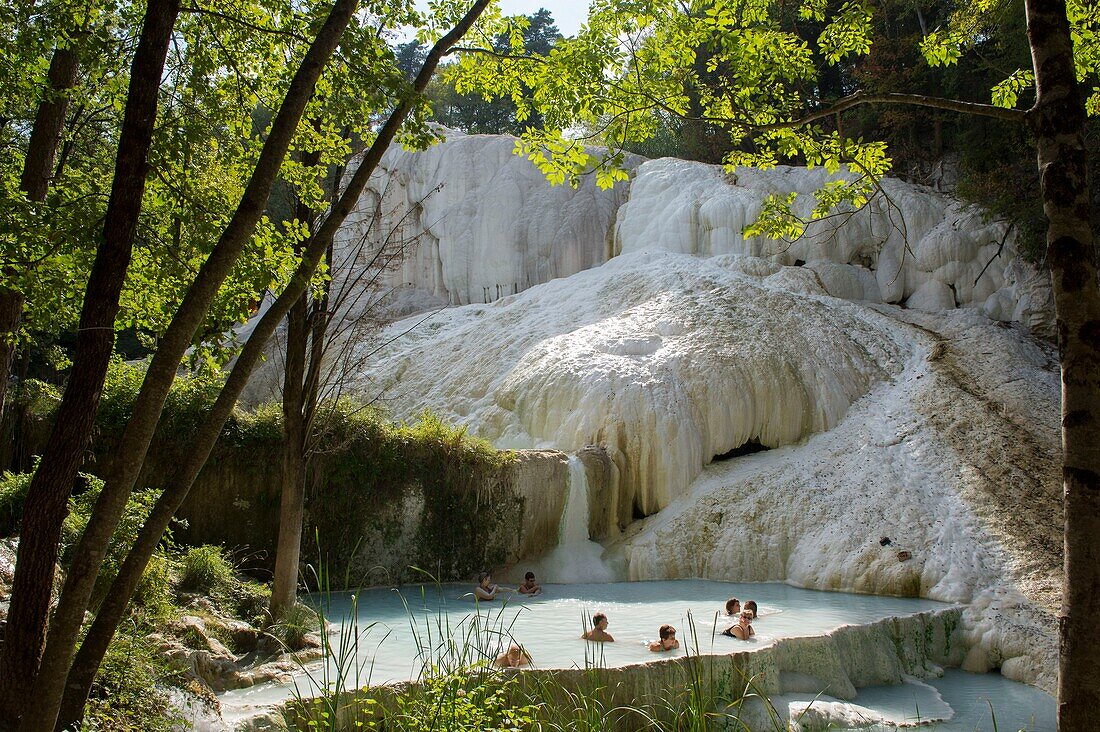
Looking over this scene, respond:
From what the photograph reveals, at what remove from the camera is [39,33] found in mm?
4742

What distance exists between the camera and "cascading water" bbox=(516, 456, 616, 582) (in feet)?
42.9

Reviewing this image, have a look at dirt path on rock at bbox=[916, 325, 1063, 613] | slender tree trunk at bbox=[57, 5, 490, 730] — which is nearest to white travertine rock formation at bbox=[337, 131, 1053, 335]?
dirt path on rock at bbox=[916, 325, 1063, 613]

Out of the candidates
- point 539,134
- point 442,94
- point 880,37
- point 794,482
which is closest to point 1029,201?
point 880,37

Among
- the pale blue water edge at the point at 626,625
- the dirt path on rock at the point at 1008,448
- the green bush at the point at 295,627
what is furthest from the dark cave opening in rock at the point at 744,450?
the green bush at the point at 295,627

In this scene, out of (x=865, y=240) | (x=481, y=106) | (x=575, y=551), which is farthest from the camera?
(x=481, y=106)

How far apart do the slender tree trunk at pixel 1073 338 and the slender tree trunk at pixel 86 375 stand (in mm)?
3759

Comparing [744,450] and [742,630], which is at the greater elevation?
[744,450]

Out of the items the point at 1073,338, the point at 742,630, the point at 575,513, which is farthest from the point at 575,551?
the point at 1073,338

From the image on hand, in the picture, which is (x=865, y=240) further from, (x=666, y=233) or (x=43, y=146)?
(x=43, y=146)

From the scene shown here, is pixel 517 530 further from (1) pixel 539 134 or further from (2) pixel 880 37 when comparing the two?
(2) pixel 880 37

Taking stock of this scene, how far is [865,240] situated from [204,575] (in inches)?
691

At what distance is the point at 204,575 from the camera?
8.48m

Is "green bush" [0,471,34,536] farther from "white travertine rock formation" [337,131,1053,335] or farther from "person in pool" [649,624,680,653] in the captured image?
"white travertine rock formation" [337,131,1053,335]

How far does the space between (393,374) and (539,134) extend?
1538 centimetres
